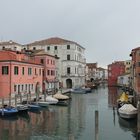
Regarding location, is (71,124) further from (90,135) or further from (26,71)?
(26,71)

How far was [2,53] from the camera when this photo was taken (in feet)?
141

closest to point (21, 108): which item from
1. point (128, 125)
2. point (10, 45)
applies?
point (128, 125)

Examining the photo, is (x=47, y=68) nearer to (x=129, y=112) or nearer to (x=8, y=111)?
(x=8, y=111)

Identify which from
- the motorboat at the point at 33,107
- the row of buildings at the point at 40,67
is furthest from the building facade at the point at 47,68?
the motorboat at the point at 33,107

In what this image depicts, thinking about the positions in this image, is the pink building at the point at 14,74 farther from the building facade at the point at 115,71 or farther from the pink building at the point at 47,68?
the building facade at the point at 115,71

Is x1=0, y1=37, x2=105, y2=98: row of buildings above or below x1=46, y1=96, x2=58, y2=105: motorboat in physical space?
above

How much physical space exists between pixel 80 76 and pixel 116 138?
60712mm

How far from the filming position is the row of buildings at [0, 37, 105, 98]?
137 feet

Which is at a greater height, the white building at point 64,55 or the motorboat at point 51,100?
the white building at point 64,55

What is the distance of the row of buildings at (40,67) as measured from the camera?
41875 mm

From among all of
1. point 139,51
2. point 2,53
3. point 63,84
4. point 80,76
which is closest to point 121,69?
point 80,76

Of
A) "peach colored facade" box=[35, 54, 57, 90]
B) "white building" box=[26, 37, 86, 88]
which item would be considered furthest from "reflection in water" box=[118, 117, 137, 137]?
"white building" box=[26, 37, 86, 88]

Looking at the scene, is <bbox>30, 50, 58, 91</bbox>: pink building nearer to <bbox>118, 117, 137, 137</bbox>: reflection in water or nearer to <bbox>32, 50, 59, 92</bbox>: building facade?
<bbox>32, 50, 59, 92</bbox>: building facade

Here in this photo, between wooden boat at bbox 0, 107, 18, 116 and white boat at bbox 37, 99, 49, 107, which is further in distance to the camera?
white boat at bbox 37, 99, 49, 107
